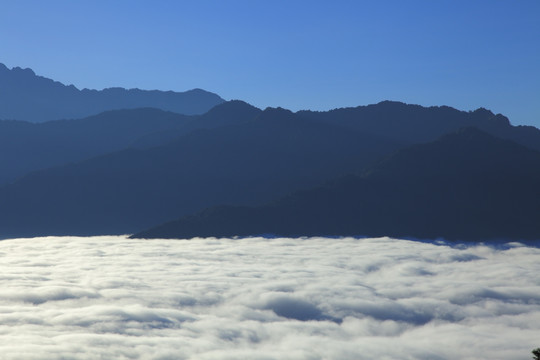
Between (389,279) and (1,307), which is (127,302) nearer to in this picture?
(1,307)

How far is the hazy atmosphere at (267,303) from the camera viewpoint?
76.5m

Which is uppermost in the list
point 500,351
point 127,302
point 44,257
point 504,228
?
point 504,228

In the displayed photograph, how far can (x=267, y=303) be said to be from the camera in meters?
105

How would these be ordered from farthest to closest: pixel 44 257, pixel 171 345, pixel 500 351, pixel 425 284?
pixel 44 257
pixel 425 284
pixel 500 351
pixel 171 345

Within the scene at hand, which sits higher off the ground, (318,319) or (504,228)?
(504,228)

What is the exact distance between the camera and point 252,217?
652 feet

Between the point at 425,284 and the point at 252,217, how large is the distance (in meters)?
83.0

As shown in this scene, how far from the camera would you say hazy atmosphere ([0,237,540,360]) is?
76.5 m

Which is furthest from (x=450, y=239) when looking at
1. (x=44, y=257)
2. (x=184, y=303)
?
(x=44, y=257)

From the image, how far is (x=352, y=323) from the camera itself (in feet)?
326

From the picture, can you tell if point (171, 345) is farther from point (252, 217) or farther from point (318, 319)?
point (252, 217)

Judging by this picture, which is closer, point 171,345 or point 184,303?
point 171,345

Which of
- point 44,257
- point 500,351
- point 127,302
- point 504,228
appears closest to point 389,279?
point 500,351

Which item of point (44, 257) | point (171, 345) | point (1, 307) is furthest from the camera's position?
point (44, 257)
